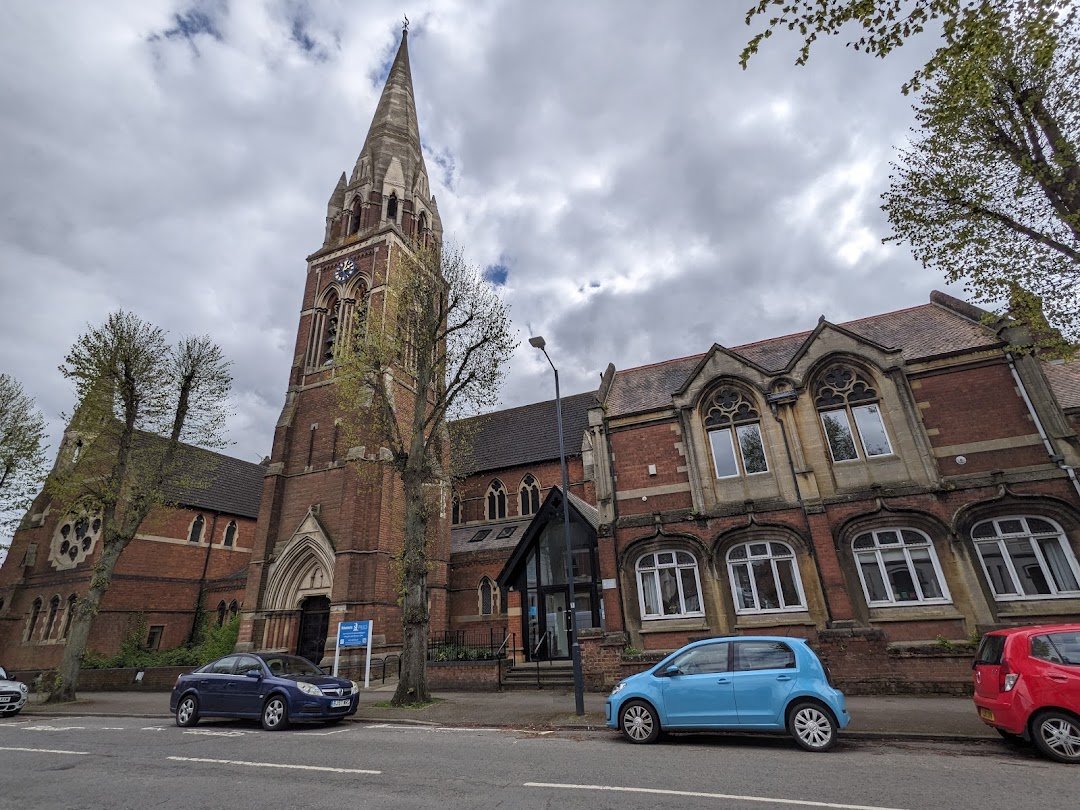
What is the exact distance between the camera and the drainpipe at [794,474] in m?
13.2

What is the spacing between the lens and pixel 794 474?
1451 cm

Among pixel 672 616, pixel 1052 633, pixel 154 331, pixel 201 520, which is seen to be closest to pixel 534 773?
pixel 1052 633

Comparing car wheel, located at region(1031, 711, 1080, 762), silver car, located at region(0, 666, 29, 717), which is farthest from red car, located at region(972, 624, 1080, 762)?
silver car, located at region(0, 666, 29, 717)

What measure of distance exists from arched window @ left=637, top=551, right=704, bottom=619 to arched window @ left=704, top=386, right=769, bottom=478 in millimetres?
2787

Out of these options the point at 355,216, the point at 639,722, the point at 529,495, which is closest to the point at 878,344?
the point at 639,722

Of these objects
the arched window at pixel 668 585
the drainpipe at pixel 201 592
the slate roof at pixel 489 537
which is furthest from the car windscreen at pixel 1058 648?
the drainpipe at pixel 201 592

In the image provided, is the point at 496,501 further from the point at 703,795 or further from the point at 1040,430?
the point at 703,795

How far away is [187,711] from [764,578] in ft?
45.9

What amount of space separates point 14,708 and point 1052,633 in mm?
23014

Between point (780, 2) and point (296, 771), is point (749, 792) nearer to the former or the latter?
point (296, 771)

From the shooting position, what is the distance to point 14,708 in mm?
14461

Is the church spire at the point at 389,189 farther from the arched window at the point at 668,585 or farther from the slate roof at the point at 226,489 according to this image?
the arched window at the point at 668,585

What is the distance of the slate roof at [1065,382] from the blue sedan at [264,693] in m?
18.0

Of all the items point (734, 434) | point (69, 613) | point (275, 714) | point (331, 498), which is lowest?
point (275, 714)
